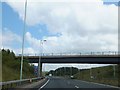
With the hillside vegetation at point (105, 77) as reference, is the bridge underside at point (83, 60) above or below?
above

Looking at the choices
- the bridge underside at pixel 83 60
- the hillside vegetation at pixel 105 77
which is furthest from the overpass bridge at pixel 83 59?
the hillside vegetation at pixel 105 77

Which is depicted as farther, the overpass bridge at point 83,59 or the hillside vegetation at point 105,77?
the overpass bridge at point 83,59

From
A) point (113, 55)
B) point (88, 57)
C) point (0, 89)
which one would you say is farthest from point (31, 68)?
point (0, 89)

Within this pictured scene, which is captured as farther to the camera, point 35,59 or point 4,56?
point 35,59

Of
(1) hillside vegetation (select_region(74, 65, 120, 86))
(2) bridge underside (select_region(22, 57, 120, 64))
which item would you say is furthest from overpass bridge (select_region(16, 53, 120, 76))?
(1) hillside vegetation (select_region(74, 65, 120, 86))

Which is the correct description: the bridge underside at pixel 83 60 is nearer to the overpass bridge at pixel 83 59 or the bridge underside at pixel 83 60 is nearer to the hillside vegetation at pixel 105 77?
the overpass bridge at pixel 83 59

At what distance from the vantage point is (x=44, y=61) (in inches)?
3858

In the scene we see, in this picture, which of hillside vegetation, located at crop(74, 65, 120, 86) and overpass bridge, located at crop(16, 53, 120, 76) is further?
overpass bridge, located at crop(16, 53, 120, 76)

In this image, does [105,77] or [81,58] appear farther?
[105,77]

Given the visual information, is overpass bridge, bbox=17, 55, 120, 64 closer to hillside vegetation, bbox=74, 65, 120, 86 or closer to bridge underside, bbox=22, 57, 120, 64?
bridge underside, bbox=22, 57, 120, 64

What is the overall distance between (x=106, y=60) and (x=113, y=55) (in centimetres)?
297

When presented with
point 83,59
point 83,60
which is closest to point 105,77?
point 83,60

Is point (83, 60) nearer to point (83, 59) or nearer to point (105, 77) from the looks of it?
point (83, 59)

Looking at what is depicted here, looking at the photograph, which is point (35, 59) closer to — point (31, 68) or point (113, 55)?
point (31, 68)
